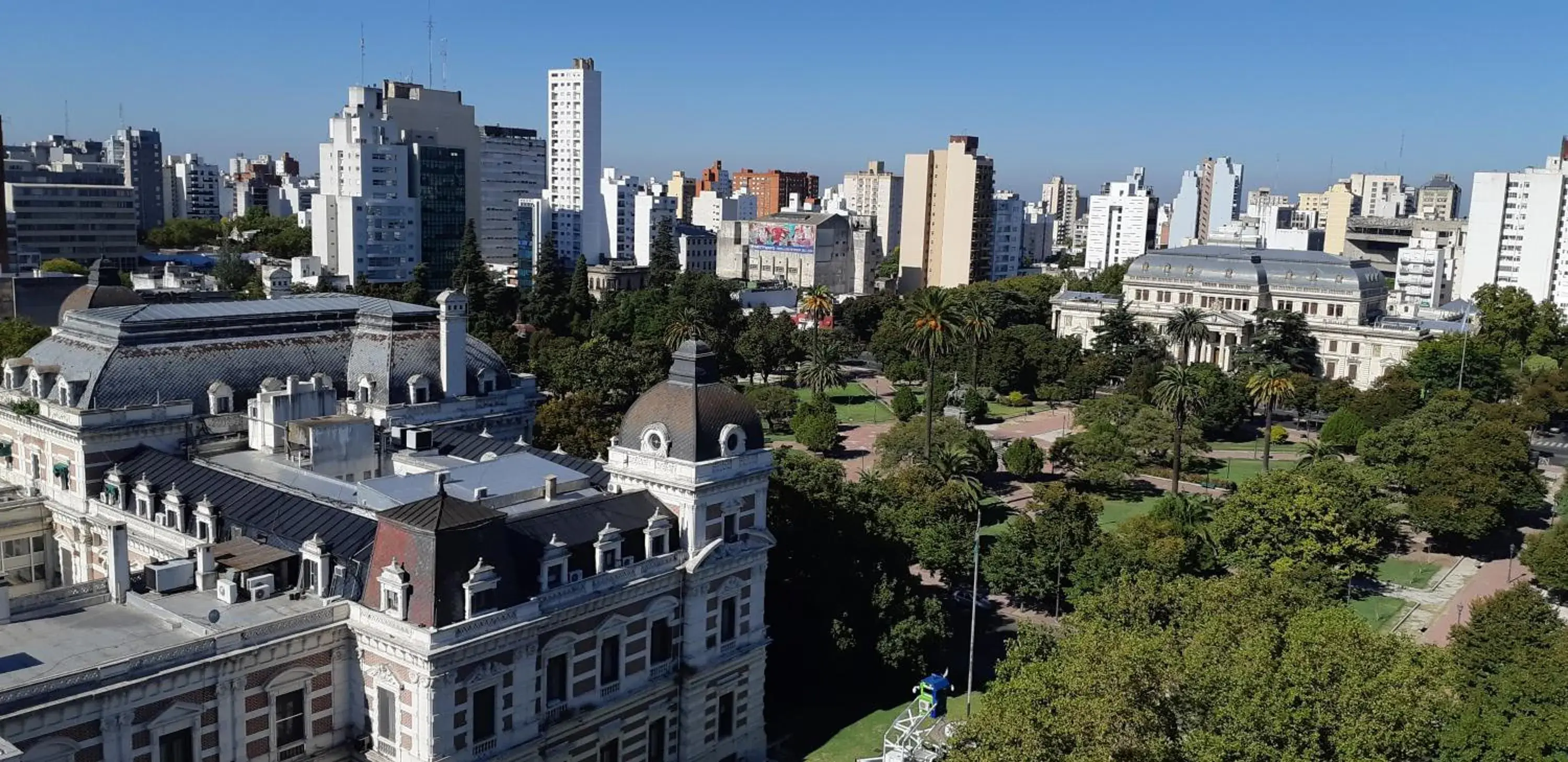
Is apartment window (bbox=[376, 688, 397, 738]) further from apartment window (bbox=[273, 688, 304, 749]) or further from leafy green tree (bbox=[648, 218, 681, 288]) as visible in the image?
leafy green tree (bbox=[648, 218, 681, 288])

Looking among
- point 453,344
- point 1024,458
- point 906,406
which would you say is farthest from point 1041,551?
point 906,406

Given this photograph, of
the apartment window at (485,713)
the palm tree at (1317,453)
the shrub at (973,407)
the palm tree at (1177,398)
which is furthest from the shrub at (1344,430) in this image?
the apartment window at (485,713)

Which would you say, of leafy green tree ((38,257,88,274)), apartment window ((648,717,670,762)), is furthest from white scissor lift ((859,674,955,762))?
leafy green tree ((38,257,88,274))

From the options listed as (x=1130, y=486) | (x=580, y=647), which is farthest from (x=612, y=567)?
(x=1130, y=486)

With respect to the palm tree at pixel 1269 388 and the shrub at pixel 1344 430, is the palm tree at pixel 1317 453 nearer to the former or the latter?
the shrub at pixel 1344 430

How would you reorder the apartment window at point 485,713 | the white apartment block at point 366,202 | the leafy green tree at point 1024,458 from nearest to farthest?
the apartment window at point 485,713, the leafy green tree at point 1024,458, the white apartment block at point 366,202

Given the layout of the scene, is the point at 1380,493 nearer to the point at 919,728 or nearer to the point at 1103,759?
the point at 919,728
